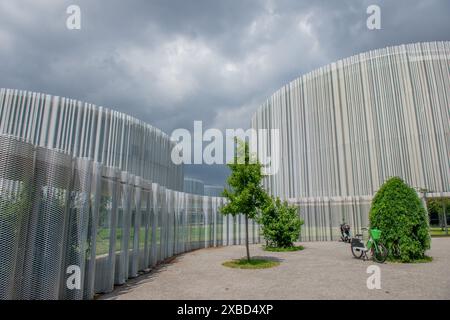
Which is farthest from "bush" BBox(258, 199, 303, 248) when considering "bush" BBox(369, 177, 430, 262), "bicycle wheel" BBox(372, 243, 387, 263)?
"bicycle wheel" BBox(372, 243, 387, 263)

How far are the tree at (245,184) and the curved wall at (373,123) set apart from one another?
24.5 metres

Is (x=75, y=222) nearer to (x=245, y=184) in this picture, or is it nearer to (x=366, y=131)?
(x=245, y=184)

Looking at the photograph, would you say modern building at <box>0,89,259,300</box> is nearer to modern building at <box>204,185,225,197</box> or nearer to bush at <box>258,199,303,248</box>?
modern building at <box>204,185,225,197</box>

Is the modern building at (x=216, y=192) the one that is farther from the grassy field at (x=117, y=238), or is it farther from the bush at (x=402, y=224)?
the bush at (x=402, y=224)

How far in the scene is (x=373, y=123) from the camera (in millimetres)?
31188

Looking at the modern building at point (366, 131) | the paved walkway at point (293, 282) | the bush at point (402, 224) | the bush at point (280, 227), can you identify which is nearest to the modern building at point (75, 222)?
the paved walkway at point (293, 282)

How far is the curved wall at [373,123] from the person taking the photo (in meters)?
29.0

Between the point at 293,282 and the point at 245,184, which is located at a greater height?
the point at 245,184

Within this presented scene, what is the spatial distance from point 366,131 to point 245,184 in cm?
2624

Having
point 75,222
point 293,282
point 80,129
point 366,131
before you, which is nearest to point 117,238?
point 75,222

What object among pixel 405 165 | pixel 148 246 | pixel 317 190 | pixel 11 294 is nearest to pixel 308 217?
pixel 317 190

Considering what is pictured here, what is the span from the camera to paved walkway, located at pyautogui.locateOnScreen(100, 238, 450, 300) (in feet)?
21.1

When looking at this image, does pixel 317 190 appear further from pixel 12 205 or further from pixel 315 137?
pixel 12 205

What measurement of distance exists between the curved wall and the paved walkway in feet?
72.6
